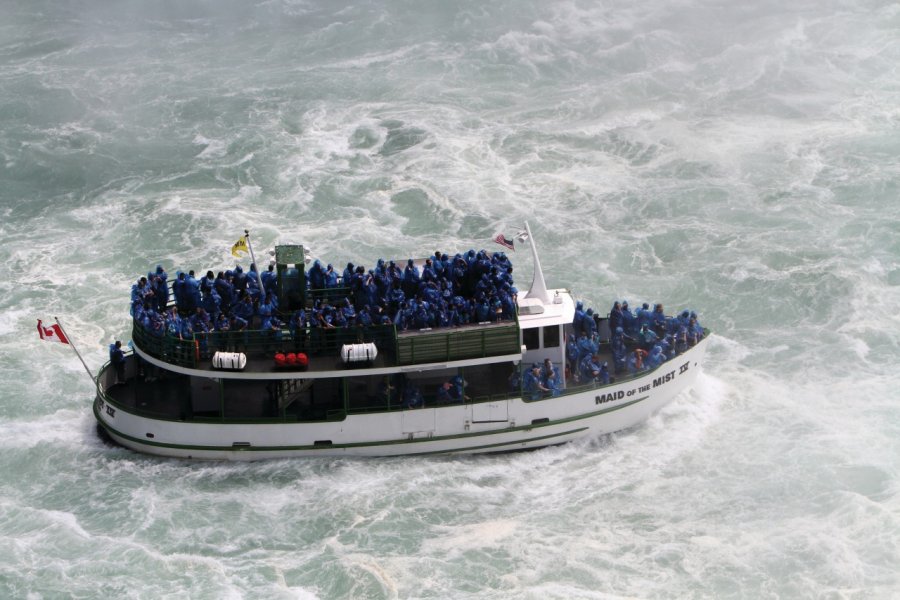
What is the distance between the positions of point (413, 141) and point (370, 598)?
88.4 feet

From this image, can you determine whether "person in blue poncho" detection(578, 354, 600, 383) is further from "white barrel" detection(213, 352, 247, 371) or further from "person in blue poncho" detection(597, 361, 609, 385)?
"white barrel" detection(213, 352, 247, 371)

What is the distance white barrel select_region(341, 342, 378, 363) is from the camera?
29562 millimetres

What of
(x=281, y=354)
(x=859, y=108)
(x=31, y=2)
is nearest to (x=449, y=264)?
(x=281, y=354)

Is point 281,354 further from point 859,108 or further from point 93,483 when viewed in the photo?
point 859,108

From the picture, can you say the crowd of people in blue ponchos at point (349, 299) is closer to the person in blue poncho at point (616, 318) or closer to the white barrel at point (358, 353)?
the white barrel at point (358, 353)

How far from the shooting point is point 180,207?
45594 millimetres

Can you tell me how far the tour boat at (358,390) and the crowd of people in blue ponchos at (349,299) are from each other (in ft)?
1.05

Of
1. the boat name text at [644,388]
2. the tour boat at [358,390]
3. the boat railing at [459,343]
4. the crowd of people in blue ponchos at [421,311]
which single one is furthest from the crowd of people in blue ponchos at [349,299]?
the boat name text at [644,388]

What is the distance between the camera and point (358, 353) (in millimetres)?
29594

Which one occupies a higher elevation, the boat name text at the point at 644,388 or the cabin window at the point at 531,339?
the cabin window at the point at 531,339

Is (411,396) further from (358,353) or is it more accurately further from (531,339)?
(531,339)

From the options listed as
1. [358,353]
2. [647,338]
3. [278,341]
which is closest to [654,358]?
[647,338]

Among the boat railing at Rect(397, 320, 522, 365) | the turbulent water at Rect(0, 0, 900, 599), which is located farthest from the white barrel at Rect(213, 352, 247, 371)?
the boat railing at Rect(397, 320, 522, 365)

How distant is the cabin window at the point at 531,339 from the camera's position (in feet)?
102
